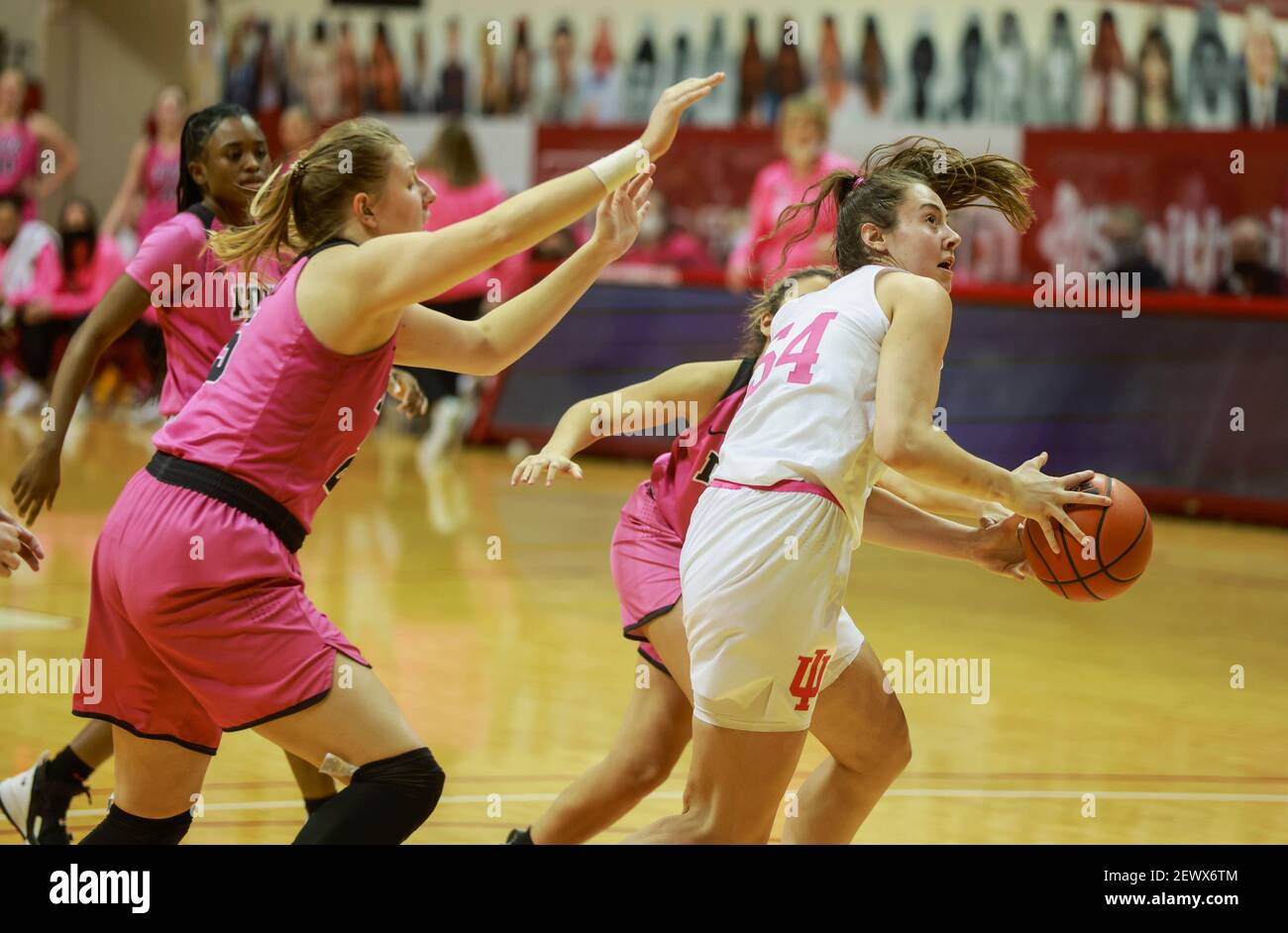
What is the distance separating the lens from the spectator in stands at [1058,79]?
13.8m

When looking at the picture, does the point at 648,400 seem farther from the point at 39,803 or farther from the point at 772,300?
the point at 39,803

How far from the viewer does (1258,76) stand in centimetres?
1253

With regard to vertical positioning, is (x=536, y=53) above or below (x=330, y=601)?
above

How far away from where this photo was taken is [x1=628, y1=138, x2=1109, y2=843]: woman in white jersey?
11.0 ft

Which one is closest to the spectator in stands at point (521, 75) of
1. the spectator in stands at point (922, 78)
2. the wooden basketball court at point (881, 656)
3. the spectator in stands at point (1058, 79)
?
the spectator in stands at point (922, 78)

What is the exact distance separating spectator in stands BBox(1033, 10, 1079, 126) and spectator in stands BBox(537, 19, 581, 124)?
4.49 meters

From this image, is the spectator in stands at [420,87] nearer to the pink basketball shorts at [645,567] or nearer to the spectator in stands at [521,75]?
the spectator in stands at [521,75]

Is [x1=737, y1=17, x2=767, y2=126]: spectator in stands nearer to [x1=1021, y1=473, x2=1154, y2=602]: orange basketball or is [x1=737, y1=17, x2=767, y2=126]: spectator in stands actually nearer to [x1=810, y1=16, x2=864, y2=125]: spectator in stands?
[x1=810, y1=16, x2=864, y2=125]: spectator in stands

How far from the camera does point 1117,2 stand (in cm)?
1470

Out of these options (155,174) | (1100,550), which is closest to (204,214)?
(1100,550)

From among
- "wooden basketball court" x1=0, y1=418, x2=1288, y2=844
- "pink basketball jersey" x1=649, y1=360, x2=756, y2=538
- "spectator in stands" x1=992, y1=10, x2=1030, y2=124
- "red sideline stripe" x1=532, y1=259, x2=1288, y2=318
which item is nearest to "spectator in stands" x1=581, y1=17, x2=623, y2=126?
"spectator in stands" x1=992, y1=10, x2=1030, y2=124
